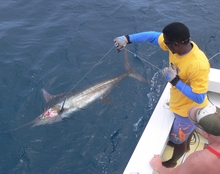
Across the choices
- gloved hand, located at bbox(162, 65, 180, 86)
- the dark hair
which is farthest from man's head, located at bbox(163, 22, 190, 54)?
gloved hand, located at bbox(162, 65, 180, 86)

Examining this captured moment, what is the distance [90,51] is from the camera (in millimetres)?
7520

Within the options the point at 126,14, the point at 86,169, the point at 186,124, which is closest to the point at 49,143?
the point at 86,169

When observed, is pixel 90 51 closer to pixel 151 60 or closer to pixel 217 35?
pixel 151 60

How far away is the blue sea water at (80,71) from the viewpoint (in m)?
4.95

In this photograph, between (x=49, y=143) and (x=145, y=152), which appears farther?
(x=49, y=143)

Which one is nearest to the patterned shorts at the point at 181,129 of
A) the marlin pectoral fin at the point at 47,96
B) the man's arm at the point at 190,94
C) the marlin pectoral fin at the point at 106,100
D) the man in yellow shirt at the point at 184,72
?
the man in yellow shirt at the point at 184,72

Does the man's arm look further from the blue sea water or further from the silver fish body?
the silver fish body

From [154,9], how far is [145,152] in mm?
7519

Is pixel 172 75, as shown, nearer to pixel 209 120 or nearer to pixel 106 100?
pixel 209 120

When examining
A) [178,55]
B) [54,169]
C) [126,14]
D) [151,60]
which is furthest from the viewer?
[126,14]

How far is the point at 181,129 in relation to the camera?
3.79m

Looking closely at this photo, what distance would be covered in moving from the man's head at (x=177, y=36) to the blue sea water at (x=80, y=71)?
2.63 m

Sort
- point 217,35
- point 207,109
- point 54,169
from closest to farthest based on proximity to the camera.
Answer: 1. point 207,109
2. point 54,169
3. point 217,35

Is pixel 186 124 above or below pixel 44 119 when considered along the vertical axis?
above
